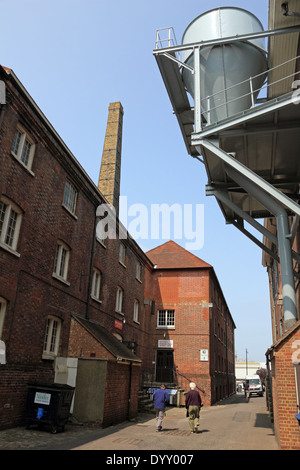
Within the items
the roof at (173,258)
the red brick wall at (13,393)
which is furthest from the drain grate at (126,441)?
the roof at (173,258)

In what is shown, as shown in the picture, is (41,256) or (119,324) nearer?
(41,256)

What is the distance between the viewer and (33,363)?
36.1 feet

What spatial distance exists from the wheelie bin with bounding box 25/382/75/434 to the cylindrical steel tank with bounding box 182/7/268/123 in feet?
30.1

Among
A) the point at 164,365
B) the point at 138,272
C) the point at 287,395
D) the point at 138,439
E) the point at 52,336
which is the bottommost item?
the point at 138,439

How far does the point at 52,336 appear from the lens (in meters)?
12.7

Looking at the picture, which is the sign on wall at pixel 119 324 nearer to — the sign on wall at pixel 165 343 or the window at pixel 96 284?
the window at pixel 96 284

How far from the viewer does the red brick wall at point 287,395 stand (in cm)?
763

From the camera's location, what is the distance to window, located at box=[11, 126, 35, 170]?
11180 mm

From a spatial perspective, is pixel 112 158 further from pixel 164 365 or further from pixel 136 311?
pixel 164 365

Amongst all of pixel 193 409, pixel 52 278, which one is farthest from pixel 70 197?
pixel 193 409

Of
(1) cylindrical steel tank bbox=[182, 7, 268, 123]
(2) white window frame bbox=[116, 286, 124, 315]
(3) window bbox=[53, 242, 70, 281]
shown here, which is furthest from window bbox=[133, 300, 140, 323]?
(1) cylindrical steel tank bbox=[182, 7, 268, 123]

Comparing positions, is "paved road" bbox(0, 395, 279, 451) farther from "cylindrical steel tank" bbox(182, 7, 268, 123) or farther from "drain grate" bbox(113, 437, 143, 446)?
"cylindrical steel tank" bbox(182, 7, 268, 123)

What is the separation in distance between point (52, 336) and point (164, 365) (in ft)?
48.4

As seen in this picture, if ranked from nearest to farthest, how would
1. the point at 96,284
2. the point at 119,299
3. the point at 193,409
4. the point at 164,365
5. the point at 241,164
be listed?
1. the point at 241,164
2. the point at 193,409
3. the point at 96,284
4. the point at 119,299
5. the point at 164,365
